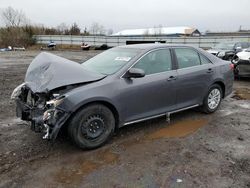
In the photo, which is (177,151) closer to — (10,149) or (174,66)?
(174,66)

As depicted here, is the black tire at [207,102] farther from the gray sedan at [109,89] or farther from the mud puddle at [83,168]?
the mud puddle at [83,168]

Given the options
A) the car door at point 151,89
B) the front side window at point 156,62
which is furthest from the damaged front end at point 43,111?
Answer: the front side window at point 156,62

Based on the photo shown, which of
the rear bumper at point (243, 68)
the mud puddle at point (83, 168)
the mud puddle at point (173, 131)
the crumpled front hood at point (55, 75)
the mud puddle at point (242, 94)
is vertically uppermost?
the crumpled front hood at point (55, 75)

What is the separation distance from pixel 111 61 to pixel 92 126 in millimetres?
1354

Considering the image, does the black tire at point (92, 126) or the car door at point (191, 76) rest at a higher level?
the car door at point (191, 76)

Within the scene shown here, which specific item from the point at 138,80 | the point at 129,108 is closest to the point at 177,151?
the point at 129,108

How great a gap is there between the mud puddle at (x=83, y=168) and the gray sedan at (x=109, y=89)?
0.95ft

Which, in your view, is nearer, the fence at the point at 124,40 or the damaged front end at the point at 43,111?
the damaged front end at the point at 43,111

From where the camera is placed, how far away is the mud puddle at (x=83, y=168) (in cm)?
341

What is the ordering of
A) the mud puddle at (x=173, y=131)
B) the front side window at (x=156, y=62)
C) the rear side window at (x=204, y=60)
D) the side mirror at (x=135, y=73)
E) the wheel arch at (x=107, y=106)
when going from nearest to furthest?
1. the wheel arch at (x=107, y=106)
2. the side mirror at (x=135, y=73)
3. the mud puddle at (x=173, y=131)
4. the front side window at (x=156, y=62)
5. the rear side window at (x=204, y=60)

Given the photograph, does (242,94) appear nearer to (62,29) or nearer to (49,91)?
(49,91)

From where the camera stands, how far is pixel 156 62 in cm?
500

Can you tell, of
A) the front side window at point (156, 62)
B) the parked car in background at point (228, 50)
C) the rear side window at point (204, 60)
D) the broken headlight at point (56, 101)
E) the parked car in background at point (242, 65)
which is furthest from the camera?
the parked car in background at point (228, 50)

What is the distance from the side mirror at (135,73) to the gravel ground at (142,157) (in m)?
1.08
